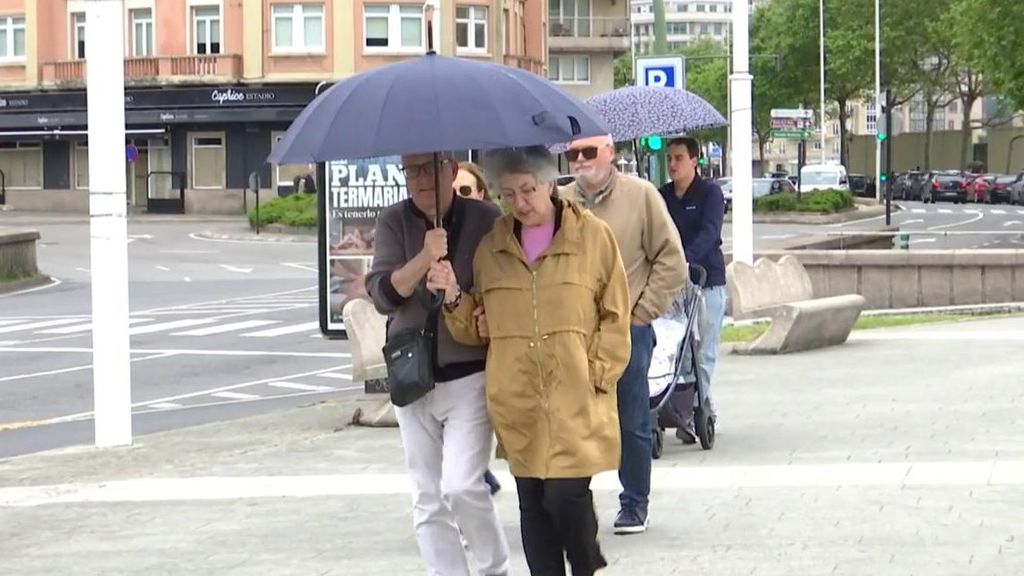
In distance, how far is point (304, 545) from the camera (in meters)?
8.05

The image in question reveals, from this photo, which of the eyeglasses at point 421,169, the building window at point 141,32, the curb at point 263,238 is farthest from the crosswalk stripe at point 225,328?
the building window at point 141,32

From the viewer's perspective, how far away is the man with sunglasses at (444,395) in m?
6.20

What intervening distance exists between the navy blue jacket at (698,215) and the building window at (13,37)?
5687 centimetres

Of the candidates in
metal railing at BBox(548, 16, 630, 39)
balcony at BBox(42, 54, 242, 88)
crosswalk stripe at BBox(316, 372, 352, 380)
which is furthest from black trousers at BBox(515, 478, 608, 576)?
metal railing at BBox(548, 16, 630, 39)

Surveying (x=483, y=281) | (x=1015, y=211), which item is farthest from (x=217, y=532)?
(x=1015, y=211)

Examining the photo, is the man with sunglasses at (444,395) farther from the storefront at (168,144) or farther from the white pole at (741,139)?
the storefront at (168,144)

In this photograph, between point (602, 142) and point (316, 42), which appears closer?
point (602, 142)

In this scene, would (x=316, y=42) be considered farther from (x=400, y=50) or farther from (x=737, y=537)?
(x=737, y=537)

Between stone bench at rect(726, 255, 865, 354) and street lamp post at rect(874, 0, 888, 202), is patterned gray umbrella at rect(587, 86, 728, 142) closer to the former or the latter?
stone bench at rect(726, 255, 865, 354)

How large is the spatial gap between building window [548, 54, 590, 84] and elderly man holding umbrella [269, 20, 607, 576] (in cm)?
7903

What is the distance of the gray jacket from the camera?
6188 millimetres

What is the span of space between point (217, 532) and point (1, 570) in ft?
3.46

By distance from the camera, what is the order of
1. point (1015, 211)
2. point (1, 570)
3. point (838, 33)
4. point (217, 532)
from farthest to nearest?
point (838, 33)
point (1015, 211)
point (217, 532)
point (1, 570)

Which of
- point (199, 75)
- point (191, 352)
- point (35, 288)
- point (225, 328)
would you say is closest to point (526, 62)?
point (199, 75)
